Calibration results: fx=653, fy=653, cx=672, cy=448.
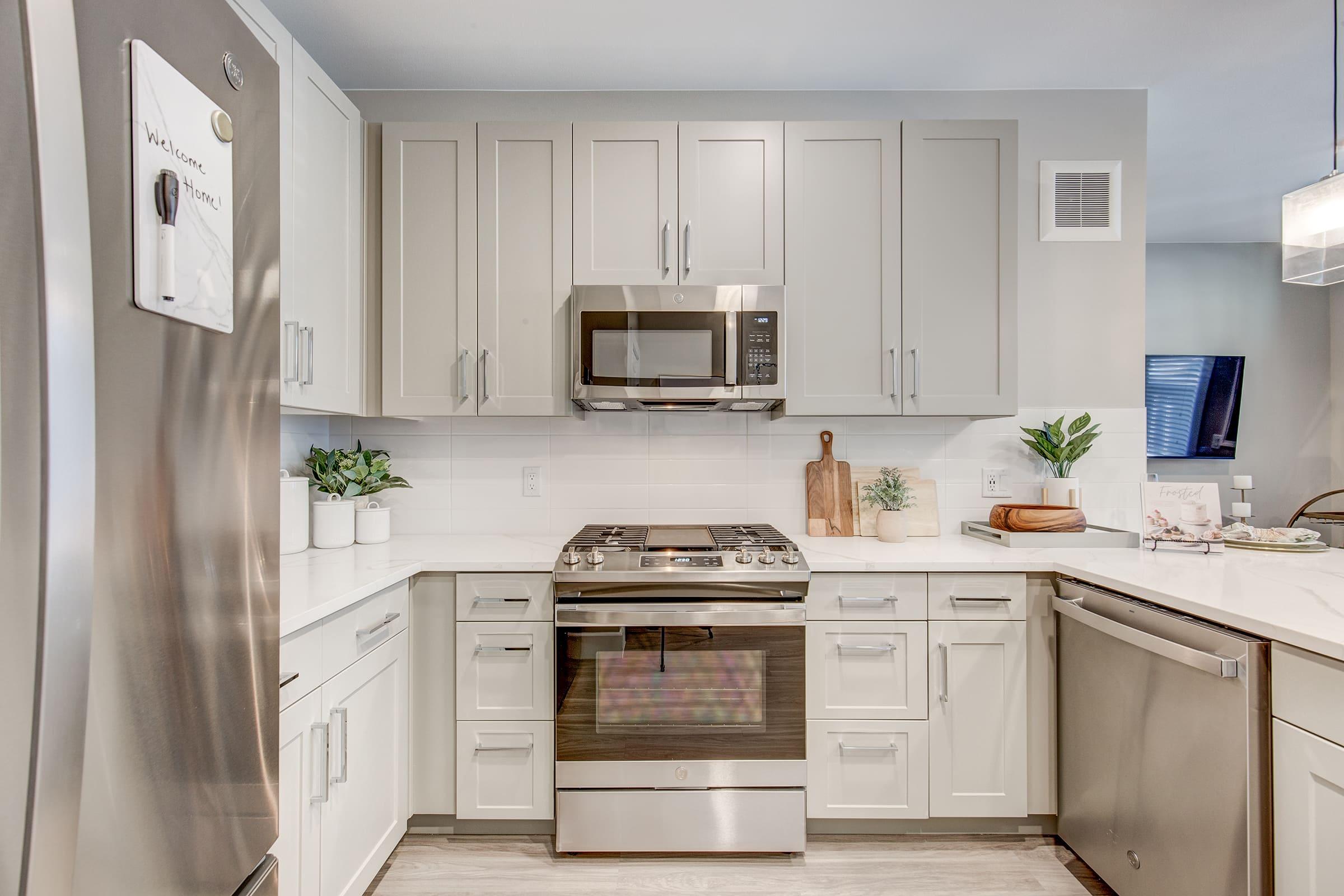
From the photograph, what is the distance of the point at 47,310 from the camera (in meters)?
0.48

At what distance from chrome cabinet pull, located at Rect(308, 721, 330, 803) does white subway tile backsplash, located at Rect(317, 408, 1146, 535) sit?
1185 mm

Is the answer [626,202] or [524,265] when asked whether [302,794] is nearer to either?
[524,265]

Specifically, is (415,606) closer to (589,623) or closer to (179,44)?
(589,623)

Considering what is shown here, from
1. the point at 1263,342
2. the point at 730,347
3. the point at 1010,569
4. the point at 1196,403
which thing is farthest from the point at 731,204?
the point at 1263,342

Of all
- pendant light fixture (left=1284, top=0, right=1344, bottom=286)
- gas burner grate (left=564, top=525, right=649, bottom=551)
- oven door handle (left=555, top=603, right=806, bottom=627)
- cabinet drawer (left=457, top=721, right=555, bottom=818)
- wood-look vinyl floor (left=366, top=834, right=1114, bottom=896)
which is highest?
pendant light fixture (left=1284, top=0, right=1344, bottom=286)

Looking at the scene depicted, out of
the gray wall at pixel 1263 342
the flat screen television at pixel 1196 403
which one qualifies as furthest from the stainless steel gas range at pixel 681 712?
the gray wall at pixel 1263 342

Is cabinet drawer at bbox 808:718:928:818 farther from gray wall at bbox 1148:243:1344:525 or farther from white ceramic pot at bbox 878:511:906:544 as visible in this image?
gray wall at bbox 1148:243:1344:525

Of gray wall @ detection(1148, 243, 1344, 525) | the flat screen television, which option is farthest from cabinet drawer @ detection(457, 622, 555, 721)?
gray wall @ detection(1148, 243, 1344, 525)

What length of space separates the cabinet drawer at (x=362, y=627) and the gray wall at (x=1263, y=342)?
491cm

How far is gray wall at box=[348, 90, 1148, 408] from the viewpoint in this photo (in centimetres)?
256

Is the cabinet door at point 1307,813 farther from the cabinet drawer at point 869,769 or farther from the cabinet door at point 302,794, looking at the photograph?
the cabinet door at point 302,794

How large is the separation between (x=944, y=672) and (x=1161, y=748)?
555 millimetres

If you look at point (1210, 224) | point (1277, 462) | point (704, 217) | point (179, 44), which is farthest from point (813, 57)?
point (1277, 462)

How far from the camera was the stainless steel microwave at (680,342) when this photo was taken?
86.2 inches
